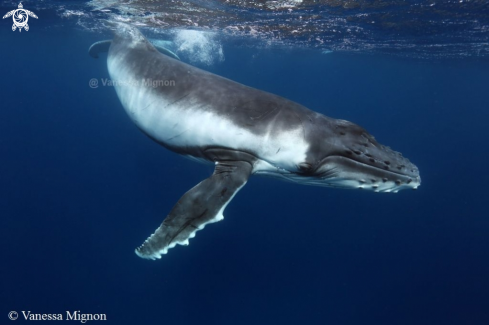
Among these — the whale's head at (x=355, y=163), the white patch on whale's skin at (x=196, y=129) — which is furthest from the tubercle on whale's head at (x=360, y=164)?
the white patch on whale's skin at (x=196, y=129)

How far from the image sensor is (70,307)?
653 inches

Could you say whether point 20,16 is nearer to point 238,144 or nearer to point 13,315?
point 13,315

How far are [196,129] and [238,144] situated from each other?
1.12 metres

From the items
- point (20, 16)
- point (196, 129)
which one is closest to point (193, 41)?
point (20, 16)

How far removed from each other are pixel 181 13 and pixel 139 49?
1205cm

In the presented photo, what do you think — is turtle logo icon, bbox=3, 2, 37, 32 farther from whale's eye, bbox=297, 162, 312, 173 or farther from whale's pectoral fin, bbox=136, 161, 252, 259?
whale's eye, bbox=297, 162, 312, 173

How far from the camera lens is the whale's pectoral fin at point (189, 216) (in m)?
5.34

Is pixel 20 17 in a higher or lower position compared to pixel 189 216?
higher

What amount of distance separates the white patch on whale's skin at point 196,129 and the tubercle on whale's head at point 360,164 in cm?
52

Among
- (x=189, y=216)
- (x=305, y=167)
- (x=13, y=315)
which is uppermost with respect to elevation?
(x=305, y=167)

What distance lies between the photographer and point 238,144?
641cm

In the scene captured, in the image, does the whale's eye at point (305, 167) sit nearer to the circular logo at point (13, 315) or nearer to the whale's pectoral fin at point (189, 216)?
the whale's pectoral fin at point (189, 216)

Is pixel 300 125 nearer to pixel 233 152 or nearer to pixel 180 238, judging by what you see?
pixel 233 152

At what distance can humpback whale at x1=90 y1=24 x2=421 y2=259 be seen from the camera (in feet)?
18.2
